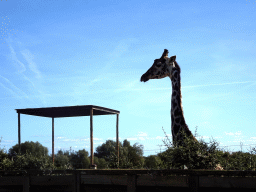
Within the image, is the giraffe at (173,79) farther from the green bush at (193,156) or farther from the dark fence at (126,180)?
the dark fence at (126,180)

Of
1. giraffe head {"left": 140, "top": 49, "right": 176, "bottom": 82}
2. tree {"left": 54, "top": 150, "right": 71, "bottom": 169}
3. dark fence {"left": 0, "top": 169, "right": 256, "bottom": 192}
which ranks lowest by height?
tree {"left": 54, "top": 150, "right": 71, "bottom": 169}

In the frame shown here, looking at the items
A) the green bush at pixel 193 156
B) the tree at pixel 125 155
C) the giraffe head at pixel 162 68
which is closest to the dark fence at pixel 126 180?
the green bush at pixel 193 156

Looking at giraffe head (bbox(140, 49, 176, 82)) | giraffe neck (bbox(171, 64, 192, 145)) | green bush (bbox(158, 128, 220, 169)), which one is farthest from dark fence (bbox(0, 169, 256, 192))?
giraffe head (bbox(140, 49, 176, 82))

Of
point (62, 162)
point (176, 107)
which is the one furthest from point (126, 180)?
point (62, 162)

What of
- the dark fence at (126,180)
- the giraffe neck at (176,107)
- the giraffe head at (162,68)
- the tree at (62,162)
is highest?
the giraffe head at (162,68)

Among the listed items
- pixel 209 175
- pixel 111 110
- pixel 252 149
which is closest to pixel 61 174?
pixel 209 175

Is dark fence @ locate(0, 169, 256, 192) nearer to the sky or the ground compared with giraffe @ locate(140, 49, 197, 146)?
→ nearer to the ground

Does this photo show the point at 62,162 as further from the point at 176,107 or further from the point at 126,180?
the point at 126,180

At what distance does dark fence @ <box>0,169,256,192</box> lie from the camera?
16.7 feet

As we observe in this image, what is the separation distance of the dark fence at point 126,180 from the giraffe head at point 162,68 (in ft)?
15.9

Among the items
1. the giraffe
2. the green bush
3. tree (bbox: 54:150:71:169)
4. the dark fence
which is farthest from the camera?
tree (bbox: 54:150:71:169)

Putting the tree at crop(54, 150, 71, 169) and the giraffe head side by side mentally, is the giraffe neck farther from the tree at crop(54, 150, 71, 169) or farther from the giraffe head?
the tree at crop(54, 150, 71, 169)

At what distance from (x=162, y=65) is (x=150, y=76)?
27.8 inches

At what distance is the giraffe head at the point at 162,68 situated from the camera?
32.9 feet
